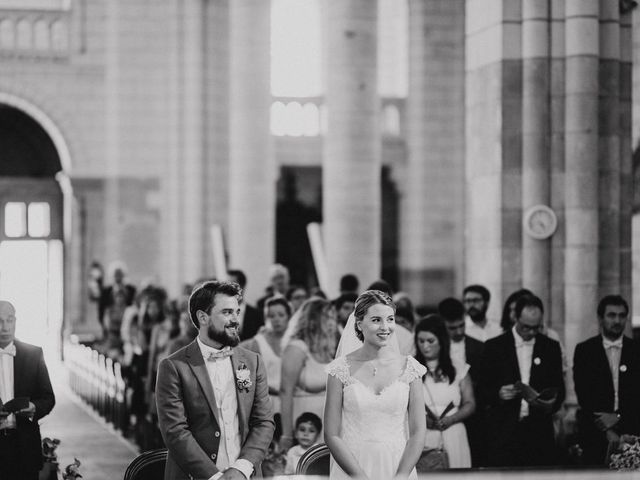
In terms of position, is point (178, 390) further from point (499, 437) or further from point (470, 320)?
point (470, 320)

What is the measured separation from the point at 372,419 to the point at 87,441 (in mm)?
8048

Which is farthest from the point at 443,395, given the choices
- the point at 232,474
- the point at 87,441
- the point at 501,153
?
the point at 87,441

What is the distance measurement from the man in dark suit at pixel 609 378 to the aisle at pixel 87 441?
15.5 feet

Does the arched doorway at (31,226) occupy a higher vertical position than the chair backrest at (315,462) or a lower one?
higher

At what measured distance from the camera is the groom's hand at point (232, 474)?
6.23 m

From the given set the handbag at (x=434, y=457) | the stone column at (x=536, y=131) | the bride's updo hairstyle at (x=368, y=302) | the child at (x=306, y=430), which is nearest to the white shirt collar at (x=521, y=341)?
the handbag at (x=434, y=457)

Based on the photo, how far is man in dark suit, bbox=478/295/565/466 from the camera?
9086mm

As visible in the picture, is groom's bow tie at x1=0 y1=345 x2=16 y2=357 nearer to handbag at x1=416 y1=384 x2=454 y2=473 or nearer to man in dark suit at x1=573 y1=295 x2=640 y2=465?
handbag at x1=416 y1=384 x2=454 y2=473

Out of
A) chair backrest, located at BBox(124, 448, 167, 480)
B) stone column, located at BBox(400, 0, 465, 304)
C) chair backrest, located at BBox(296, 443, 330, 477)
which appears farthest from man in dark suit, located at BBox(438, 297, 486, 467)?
stone column, located at BBox(400, 0, 465, 304)

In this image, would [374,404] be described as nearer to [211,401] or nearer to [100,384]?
[211,401]

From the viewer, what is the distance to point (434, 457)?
8.59 metres

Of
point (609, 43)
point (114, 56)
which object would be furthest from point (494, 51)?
point (114, 56)

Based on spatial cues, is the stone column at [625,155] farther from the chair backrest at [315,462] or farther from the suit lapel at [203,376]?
the suit lapel at [203,376]

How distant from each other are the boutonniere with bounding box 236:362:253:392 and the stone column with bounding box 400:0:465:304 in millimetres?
15854
